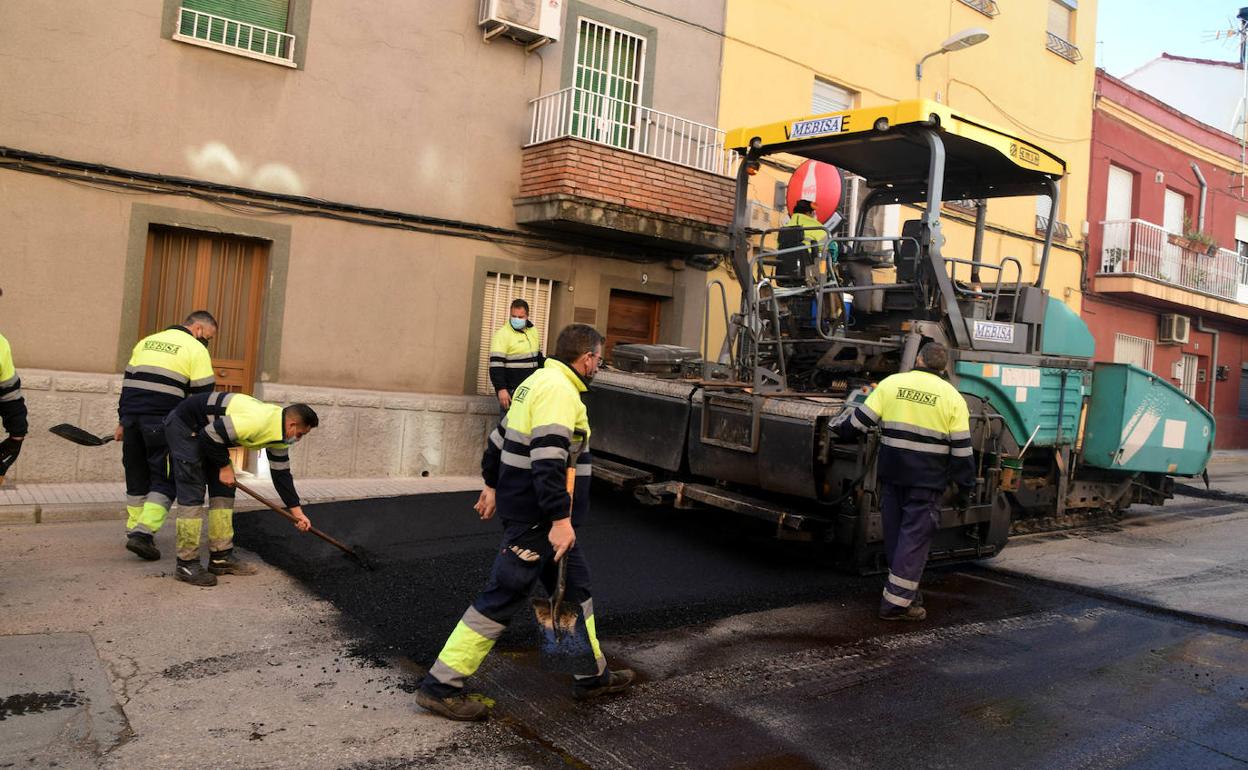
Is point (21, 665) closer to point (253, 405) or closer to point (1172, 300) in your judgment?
point (253, 405)

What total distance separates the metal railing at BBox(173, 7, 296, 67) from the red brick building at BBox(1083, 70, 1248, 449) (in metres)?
14.8

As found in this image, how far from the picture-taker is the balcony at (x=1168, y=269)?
1806cm

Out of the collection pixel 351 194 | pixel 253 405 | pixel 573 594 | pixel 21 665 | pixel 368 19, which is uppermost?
pixel 368 19

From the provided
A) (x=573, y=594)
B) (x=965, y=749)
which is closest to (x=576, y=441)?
(x=573, y=594)

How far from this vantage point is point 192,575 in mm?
5594

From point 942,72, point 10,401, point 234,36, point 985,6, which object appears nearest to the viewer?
point 10,401

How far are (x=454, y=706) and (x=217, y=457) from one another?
268cm

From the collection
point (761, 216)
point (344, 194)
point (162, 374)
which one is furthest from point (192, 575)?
point (761, 216)

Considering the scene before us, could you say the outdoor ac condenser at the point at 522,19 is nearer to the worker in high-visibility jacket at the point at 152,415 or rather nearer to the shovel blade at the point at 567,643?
the worker in high-visibility jacket at the point at 152,415

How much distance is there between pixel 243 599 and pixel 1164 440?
25.4 feet

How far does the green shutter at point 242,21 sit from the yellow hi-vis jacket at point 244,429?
183 inches

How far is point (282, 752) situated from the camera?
11.4 ft

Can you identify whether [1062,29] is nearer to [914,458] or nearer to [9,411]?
[914,458]

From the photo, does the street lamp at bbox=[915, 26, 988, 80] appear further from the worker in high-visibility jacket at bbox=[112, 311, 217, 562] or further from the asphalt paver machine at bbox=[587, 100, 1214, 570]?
the worker in high-visibility jacket at bbox=[112, 311, 217, 562]
